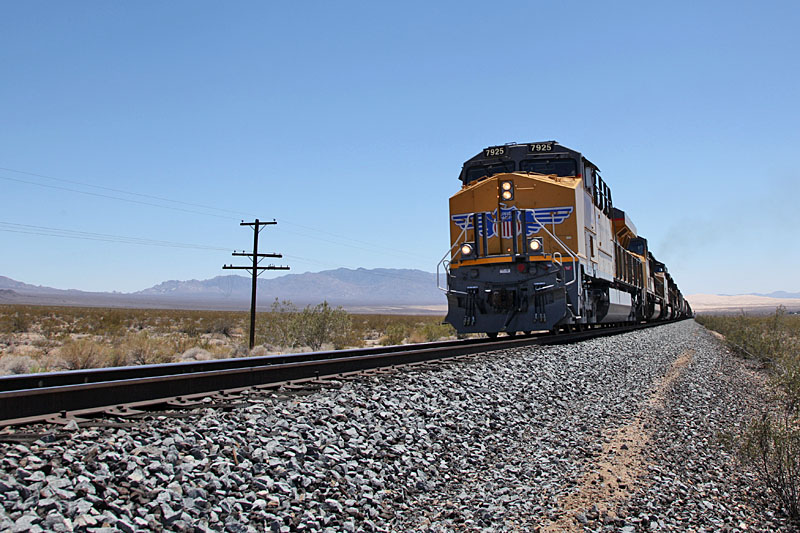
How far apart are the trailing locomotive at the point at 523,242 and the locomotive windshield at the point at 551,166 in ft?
0.07

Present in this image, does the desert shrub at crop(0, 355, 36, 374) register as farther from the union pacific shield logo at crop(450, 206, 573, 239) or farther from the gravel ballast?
the union pacific shield logo at crop(450, 206, 573, 239)

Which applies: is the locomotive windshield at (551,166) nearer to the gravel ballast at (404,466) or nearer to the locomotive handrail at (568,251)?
the locomotive handrail at (568,251)

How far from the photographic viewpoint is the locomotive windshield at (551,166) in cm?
1310

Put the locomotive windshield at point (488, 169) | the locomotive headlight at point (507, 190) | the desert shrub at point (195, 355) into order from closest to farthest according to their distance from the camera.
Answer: the locomotive headlight at point (507, 190) < the locomotive windshield at point (488, 169) < the desert shrub at point (195, 355)

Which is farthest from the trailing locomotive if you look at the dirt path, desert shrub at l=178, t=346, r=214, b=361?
desert shrub at l=178, t=346, r=214, b=361

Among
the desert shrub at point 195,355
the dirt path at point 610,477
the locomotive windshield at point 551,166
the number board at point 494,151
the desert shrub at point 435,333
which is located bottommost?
the dirt path at point 610,477

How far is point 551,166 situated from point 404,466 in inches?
396

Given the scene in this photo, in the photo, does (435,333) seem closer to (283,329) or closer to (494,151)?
(283,329)

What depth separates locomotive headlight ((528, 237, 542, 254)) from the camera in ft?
38.8

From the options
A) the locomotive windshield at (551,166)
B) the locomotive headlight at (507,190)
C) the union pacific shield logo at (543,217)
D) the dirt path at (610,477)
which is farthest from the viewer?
the locomotive windshield at (551,166)

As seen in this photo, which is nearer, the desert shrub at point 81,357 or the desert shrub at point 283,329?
the desert shrub at point 81,357

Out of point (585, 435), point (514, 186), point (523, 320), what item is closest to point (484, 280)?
point (523, 320)

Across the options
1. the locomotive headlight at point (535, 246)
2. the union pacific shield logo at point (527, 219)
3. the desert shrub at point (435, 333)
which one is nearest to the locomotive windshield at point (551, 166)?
the union pacific shield logo at point (527, 219)

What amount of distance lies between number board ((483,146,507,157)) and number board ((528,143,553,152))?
60 cm
